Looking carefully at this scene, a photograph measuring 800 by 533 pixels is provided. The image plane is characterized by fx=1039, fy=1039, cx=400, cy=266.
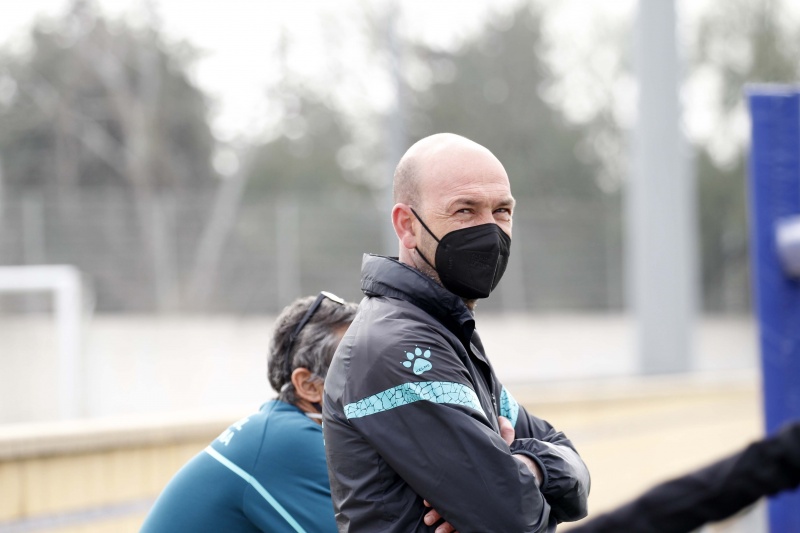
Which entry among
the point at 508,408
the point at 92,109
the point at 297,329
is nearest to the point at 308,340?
the point at 297,329

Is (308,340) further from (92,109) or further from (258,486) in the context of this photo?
(92,109)

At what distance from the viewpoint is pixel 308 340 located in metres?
2.66

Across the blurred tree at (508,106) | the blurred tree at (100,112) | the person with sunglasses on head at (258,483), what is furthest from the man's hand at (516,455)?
the blurred tree at (508,106)

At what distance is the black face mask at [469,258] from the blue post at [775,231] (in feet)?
9.63

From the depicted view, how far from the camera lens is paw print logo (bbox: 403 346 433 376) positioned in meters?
1.82

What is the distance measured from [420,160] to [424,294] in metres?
0.27

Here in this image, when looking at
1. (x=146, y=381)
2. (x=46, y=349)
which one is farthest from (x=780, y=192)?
(x=146, y=381)

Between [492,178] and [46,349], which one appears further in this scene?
[46,349]

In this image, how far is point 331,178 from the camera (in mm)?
22453

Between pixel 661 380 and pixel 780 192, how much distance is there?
358 cm

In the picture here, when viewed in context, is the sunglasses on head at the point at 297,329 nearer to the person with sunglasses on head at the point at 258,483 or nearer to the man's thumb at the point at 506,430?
the person with sunglasses on head at the point at 258,483

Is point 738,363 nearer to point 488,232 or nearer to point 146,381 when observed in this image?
point 146,381

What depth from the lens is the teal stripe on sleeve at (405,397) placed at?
5.90ft

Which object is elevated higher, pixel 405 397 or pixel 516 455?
pixel 405 397
